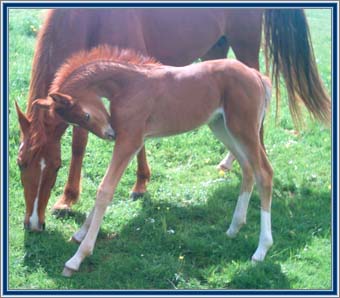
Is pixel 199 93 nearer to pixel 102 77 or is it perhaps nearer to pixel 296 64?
pixel 102 77

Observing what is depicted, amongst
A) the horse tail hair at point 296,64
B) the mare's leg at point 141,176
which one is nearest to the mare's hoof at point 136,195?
the mare's leg at point 141,176

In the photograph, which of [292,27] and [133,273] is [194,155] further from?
[133,273]

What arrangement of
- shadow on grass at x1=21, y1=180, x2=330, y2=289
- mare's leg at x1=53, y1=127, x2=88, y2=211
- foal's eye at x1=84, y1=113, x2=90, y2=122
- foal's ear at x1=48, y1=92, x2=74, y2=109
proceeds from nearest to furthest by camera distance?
foal's ear at x1=48, y1=92, x2=74, y2=109
foal's eye at x1=84, y1=113, x2=90, y2=122
shadow on grass at x1=21, y1=180, x2=330, y2=289
mare's leg at x1=53, y1=127, x2=88, y2=211

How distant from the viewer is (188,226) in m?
5.59

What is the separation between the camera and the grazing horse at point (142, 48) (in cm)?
498

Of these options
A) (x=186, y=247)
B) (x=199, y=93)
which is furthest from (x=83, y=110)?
(x=186, y=247)

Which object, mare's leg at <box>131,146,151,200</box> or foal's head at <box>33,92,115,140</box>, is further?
mare's leg at <box>131,146,151,200</box>

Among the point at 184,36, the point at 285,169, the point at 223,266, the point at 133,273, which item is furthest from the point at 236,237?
the point at 184,36

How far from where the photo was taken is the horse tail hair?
6.71 meters

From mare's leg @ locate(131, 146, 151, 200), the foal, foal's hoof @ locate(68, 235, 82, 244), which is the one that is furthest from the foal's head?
mare's leg @ locate(131, 146, 151, 200)

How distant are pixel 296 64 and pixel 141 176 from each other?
218 centimetres

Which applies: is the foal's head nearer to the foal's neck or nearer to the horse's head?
the foal's neck

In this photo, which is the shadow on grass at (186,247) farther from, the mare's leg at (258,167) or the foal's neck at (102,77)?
the foal's neck at (102,77)
